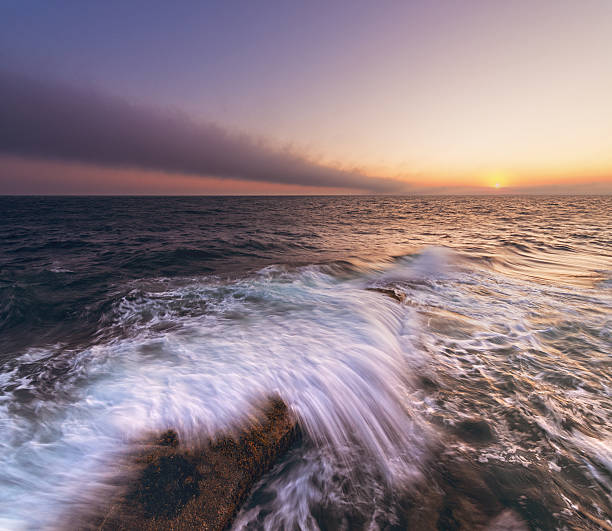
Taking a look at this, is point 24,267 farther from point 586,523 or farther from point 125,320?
point 586,523

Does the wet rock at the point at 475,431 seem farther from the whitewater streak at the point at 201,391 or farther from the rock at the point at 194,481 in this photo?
the rock at the point at 194,481

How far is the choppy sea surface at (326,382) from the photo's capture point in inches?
87.7

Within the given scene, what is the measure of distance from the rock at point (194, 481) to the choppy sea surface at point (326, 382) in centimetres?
20

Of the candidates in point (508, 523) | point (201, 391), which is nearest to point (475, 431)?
point (508, 523)

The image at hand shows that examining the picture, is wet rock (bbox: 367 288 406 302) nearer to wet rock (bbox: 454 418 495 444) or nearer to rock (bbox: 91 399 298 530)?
wet rock (bbox: 454 418 495 444)

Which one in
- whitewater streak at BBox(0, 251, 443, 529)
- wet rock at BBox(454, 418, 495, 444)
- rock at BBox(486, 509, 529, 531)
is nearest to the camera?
rock at BBox(486, 509, 529, 531)

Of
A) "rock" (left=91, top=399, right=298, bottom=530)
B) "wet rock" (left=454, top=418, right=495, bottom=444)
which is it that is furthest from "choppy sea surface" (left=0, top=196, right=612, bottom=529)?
"rock" (left=91, top=399, right=298, bottom=530)

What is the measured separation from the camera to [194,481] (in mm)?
1958

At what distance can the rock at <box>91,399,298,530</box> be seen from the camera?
69.3 inches

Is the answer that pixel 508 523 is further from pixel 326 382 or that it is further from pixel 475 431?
pixel 326 382

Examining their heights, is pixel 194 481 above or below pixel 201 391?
above

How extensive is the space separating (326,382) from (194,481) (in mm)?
1972

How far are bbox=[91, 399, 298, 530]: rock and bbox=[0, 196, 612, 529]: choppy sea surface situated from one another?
0.20m

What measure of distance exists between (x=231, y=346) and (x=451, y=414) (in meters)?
3.37
